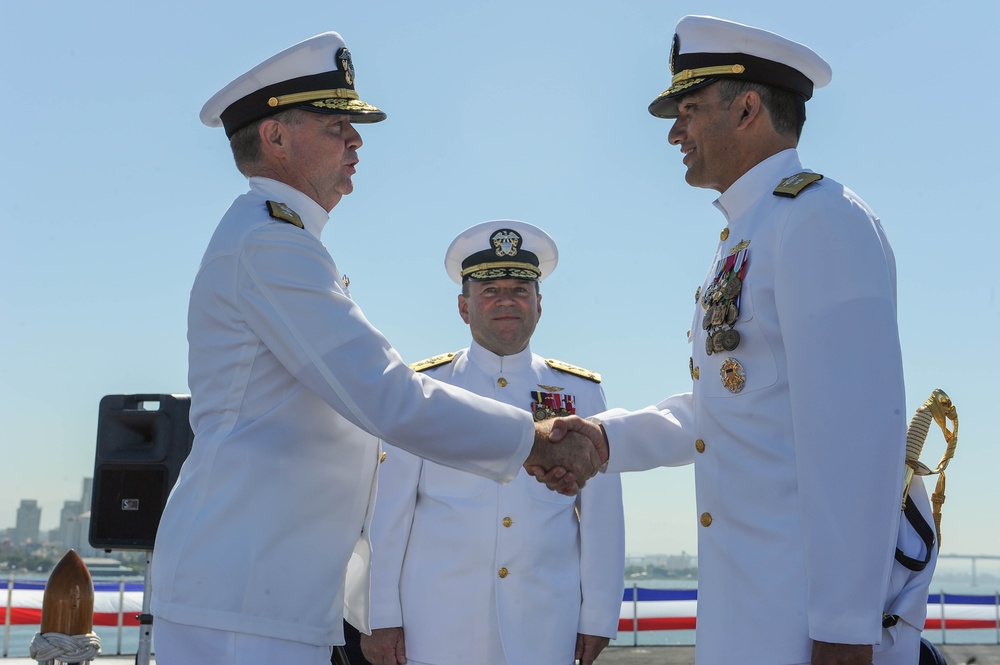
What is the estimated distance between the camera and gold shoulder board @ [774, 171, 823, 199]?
8.45ft

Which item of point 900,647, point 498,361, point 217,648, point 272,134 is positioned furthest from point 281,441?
point 498,361

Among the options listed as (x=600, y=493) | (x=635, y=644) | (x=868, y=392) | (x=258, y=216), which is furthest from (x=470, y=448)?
(x=635, y=644)

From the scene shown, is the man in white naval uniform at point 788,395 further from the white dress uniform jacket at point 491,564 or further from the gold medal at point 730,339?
the white dress uniform jacket at point 491,564

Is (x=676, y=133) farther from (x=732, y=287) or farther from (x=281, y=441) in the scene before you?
(x=281, y=441)

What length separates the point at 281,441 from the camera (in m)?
2.54

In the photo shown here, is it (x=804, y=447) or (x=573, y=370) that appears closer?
(x=804, y=447)

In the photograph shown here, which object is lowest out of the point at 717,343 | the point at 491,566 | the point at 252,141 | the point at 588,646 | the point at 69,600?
the point at 588,646

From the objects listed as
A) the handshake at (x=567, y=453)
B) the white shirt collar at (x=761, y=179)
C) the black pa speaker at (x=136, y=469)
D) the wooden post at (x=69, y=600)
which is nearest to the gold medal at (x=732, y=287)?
the white shirt collar at (x=761, y=179)

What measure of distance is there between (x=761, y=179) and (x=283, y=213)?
4.11ft

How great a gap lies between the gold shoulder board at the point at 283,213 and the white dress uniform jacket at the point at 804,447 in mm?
1116

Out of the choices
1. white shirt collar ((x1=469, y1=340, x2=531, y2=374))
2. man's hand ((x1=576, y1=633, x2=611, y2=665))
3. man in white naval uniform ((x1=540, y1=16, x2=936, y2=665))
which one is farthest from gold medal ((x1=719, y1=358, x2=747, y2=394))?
white shirt collar ((x1=469, y1=340, x2=531, y2=374))

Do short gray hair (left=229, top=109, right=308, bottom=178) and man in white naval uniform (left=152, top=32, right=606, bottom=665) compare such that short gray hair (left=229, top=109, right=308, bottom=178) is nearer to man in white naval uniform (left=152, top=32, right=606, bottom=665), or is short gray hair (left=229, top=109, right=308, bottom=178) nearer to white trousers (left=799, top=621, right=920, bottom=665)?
man in white naval uniform (left=152, top=32, right=606, bottom=665)

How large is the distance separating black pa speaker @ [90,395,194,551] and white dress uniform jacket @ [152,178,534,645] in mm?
3074

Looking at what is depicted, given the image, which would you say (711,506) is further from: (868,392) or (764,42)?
(764,42)
